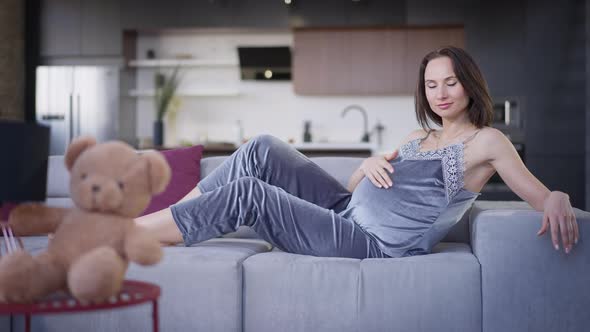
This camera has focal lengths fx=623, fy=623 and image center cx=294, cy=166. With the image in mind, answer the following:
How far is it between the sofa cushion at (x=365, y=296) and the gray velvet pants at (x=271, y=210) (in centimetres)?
16

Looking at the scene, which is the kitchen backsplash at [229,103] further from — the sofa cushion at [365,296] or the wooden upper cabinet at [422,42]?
the sofa cushion at [365,296]

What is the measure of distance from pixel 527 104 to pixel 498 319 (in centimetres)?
421

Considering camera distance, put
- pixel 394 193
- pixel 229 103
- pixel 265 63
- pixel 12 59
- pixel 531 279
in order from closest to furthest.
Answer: pixel 531 279, pixel 394 193, pixel 12 59, pixel 265 63, pixel 229 103

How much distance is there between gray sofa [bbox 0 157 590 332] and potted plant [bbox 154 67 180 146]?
172 inches

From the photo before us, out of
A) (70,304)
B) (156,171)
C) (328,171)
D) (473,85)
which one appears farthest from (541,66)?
(70,304)

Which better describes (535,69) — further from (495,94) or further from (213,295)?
(213,295)

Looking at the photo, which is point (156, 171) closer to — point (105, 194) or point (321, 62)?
point (105, 194)

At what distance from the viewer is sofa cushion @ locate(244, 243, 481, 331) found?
178 centimetres

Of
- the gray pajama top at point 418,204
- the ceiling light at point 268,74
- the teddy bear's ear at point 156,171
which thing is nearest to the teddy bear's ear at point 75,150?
the teddy bear's ear at point 156,171

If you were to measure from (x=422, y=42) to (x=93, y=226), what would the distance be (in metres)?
5.29

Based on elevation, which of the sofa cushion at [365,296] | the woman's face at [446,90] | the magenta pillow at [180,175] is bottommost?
the sofa cushion at [365,296]

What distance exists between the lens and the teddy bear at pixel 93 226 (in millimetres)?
941

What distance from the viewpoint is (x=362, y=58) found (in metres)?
5.98

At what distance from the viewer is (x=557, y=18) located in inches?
221
